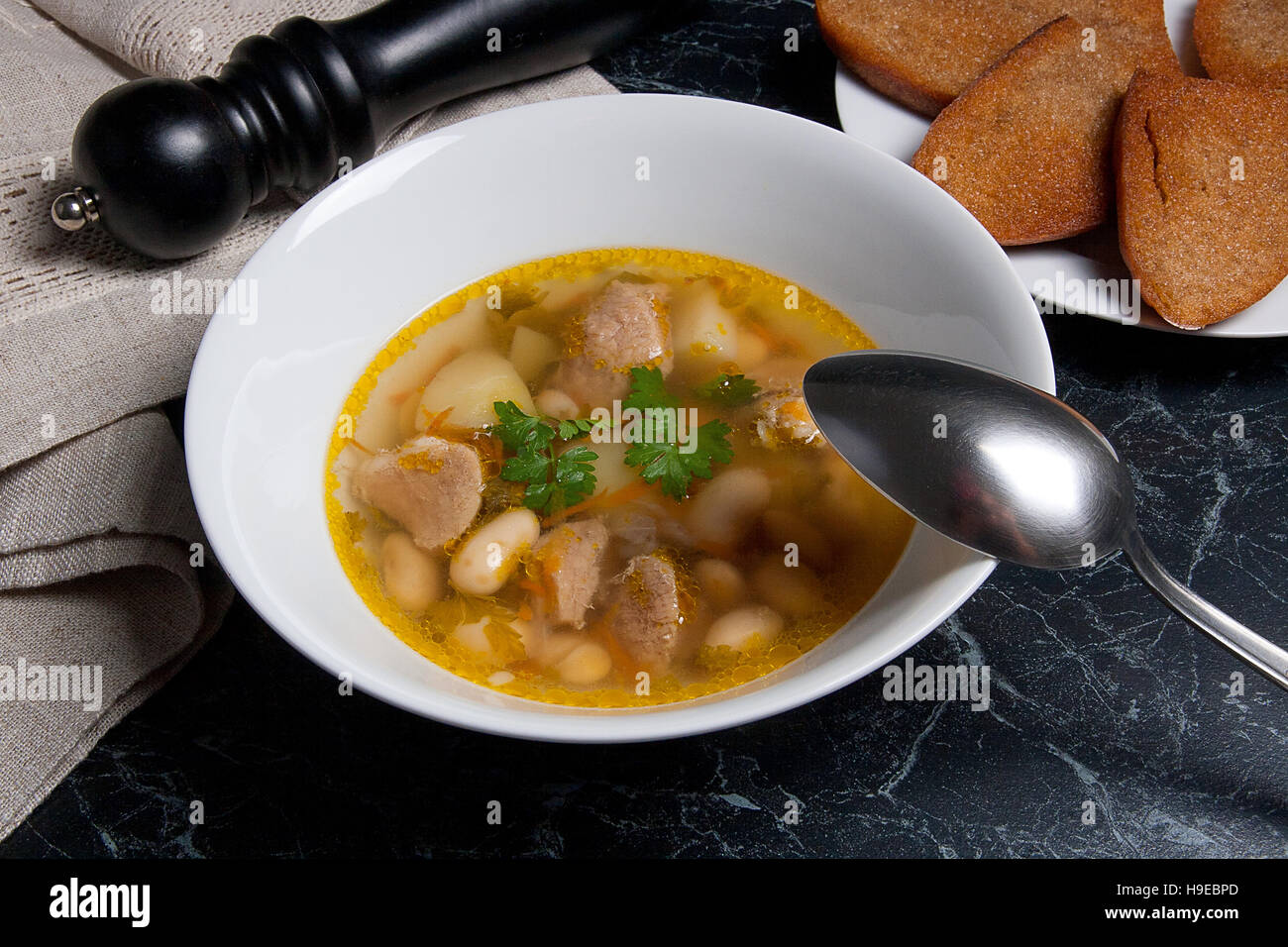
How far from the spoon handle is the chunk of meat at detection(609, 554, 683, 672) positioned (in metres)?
0.50

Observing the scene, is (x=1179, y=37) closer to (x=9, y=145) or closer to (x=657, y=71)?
(x=657, y=71)

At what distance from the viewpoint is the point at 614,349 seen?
4.99ft

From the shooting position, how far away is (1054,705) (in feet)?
4.47

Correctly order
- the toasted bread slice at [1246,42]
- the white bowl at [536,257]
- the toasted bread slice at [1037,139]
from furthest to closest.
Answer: the toasted bread slice at [1246,42], the toasted bread slice at [1037,139], the white bowl at [536,257]

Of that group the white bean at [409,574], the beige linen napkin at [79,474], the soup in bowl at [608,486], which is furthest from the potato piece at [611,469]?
the beige linen napkin at [79,474]

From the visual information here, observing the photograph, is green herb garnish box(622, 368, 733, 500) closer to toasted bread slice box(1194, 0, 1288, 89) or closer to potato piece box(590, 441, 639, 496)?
potato piece box(590, 441, 639, 496)

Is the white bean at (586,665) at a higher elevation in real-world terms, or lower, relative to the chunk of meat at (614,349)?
lower

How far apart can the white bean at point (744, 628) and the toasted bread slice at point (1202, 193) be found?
2.41 feet

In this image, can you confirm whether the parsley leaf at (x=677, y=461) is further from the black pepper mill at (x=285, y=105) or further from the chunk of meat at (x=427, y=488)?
the black pepper mill at (x=285, y=105)

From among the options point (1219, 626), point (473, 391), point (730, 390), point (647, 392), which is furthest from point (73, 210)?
point (1219, 626)

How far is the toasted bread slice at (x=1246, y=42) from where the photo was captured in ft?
5.94

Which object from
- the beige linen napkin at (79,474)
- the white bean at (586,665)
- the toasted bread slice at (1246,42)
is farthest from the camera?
the toasted bread slice at (1246,42)

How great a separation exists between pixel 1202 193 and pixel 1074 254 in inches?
7.6

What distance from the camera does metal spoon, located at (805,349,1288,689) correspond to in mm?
1154
